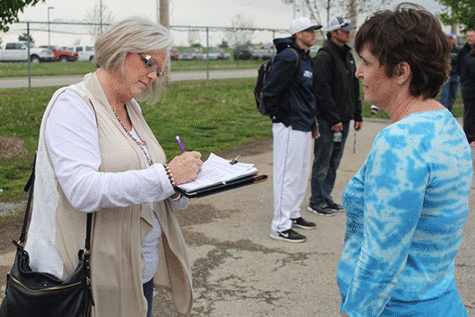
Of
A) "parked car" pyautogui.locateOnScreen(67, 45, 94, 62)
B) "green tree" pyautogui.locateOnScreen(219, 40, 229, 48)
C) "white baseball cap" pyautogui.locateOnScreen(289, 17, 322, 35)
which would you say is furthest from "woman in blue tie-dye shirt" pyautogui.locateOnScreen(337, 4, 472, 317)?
"parked car" pyautogui.locateOnScreen(67, 45, 94, 62)

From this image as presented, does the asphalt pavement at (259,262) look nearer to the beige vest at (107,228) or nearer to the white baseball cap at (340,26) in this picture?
the beige vest at (107,228)

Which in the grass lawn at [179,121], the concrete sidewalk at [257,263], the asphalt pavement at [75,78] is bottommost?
the concrete sidewalk at [257,263]

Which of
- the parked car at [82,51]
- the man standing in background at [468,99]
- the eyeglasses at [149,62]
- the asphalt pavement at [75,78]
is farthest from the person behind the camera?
the parked car at [82,51]

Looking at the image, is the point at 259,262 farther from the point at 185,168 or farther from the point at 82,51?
the point at 82,51

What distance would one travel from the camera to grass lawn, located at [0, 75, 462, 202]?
24.0 ft

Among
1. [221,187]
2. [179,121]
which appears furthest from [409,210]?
[179,121]

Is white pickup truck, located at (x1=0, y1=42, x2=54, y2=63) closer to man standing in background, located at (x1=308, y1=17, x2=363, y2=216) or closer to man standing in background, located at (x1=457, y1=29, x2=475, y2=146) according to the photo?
man standing in background, located at (x1=457, y1=29, x2=475, y2=146)

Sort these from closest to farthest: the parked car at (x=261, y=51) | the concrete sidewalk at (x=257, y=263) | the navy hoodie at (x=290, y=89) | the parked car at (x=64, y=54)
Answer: the concrete sidewalk at (x=257, y=263) → the navy hoodie at (x=290, y=89) → the parked car at (x=261, y=51) → the parked car at (x=64, y=54)

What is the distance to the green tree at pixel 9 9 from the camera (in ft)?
24.5

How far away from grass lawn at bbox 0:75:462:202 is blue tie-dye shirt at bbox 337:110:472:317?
17.3ft

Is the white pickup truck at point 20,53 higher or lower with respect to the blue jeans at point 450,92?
higher

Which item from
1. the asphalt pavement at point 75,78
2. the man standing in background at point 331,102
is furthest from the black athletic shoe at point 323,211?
the asphalt pavement at point 75,78

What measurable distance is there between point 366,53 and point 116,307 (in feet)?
4.69

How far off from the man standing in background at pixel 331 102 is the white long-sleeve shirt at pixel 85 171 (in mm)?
3743
